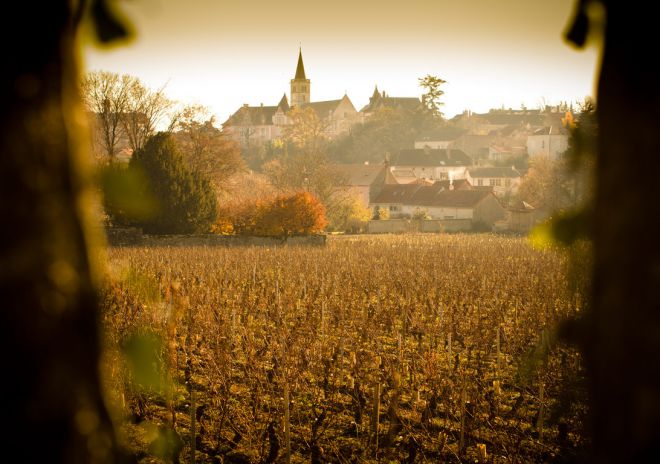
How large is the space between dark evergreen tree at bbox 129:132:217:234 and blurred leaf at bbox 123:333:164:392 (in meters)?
33.6

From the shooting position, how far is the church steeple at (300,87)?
446ft

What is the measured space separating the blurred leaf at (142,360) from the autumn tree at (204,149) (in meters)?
45.7

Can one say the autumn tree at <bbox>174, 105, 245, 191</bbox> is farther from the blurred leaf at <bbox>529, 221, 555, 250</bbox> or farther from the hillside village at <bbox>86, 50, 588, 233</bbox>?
the blurred leaf at <bbox>529, 221, 555, 250</bbox>

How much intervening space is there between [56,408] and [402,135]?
93.0 meters

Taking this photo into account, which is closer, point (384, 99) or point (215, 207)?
point (215, 207)

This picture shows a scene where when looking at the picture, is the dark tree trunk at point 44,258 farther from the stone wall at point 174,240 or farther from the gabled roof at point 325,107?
the gabled roof at point 325,107

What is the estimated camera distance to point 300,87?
136 m

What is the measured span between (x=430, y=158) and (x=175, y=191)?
186 ft

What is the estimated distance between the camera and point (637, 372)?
1.17 meters

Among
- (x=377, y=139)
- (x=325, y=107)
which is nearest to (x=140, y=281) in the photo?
(x=377, y=139)

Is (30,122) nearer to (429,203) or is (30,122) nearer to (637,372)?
(637,372)

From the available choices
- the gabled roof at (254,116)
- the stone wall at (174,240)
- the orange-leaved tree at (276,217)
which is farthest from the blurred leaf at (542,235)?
the gabled roof at (254,116)

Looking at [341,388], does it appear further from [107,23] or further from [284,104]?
[284,104]

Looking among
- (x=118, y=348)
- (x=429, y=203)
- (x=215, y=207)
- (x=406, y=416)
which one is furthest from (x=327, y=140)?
(x=118, y=348)
